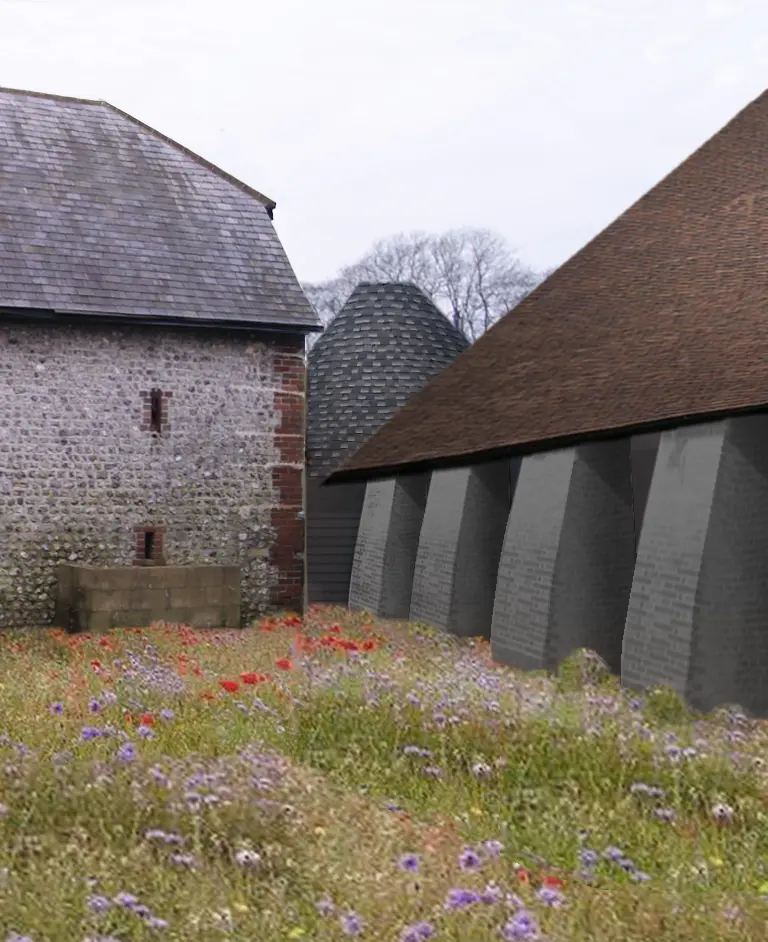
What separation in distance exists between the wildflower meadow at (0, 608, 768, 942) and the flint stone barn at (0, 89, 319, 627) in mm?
7524

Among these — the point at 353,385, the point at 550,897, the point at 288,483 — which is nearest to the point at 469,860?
the point at 550,897

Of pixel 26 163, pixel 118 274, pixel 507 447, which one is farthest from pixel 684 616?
pixel 26 163

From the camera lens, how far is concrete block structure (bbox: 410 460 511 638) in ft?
49.3

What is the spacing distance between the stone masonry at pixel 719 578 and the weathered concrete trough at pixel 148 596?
269 inches

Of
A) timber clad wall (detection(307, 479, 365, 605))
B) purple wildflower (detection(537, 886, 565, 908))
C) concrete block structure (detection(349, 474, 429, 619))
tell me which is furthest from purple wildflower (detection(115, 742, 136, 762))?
timber clad wall (detection(307, 479, 365, 605))

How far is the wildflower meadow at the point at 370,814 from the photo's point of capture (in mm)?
4262

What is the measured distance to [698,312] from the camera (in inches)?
482

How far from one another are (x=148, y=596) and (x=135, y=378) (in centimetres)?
351

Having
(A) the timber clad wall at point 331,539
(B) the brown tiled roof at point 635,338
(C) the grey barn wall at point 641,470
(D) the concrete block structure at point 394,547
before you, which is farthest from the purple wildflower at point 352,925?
(A) the timber clad wall at point 331,539

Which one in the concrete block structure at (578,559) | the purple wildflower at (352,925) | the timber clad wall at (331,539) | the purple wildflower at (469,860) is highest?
the purple wildflower at (352,925)

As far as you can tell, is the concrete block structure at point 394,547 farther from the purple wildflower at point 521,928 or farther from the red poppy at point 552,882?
the purple wildflower at point 521,928

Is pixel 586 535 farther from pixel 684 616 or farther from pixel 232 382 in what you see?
pixel 232 382

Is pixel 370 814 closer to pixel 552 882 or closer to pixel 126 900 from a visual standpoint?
pixel 552 882

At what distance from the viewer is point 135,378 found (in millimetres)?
16609
